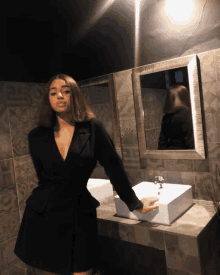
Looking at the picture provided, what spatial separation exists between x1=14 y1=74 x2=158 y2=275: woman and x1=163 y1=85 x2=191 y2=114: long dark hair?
0.88 m

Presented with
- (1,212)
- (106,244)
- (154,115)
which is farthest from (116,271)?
(154,115)

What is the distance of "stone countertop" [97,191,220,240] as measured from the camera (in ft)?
5.69

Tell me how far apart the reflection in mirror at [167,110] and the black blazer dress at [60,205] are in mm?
880

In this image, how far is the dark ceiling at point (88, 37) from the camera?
1914mm

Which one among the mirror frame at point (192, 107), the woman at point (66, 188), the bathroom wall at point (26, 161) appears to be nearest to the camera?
the woman at point (66, 188)

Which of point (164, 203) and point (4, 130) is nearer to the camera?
point (164, 203)

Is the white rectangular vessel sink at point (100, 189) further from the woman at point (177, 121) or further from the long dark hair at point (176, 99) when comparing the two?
the long dark hair at point (176, 99)

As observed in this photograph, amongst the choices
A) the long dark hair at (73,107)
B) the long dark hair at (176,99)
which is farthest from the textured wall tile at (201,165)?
the long dark hair at (73,107)

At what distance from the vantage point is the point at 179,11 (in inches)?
78.9

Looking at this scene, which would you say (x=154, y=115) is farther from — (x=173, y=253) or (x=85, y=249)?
(x=85, y=249)

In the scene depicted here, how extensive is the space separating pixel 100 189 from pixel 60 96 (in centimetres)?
126

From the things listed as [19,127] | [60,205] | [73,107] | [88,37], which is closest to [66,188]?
[60,205]

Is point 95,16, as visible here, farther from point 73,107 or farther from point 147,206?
point 147,206

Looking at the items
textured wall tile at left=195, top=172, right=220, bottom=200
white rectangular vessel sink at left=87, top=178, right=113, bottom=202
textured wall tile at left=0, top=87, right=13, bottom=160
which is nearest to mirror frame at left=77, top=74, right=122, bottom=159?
white rectangular vessel sink at left=87, top=178, right=113, bottom=202
